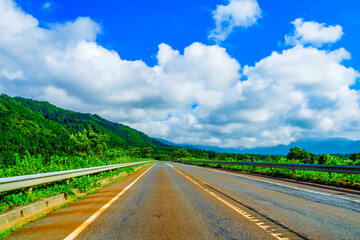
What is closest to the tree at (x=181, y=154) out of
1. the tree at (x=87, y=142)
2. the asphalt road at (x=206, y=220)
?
the tree at (x=87, y=142)

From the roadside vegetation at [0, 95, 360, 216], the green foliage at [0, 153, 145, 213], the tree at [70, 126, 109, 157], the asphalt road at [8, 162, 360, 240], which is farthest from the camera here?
the tree at [70, 126, 109, 157]

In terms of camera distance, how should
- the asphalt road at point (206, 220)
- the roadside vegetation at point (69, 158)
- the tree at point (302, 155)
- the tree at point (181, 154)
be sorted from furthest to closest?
the tree at point (181, 154), the tree at point (302, 155), the roadside vegetation at point (69, 158), the asphalt road at point (206, 220)

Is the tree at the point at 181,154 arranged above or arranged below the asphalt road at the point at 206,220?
above

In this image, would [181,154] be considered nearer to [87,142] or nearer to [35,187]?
[87,142]

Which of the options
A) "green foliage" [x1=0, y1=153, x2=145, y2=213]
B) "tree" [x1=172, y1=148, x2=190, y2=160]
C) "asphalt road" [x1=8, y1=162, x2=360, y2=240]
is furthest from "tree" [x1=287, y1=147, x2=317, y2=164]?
"green foliage" [x1=0, y1=153, x2=145, y2=213]

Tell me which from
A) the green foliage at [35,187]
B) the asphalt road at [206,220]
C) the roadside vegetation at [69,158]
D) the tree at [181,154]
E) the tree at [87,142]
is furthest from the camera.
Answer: the tree at [181,154]

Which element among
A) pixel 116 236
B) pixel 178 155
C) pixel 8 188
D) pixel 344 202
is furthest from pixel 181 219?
pixel 178 155

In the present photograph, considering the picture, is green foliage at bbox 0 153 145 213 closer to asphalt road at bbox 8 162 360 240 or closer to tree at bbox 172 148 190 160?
asphalt road at bbox 8 162 360 240

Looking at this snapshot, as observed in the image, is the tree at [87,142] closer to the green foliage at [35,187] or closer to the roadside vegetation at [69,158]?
the roadside vegetation at [69,158]

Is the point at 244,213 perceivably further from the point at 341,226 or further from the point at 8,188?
the point at 8,188

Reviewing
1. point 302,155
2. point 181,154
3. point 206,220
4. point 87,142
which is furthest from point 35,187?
point 181,154

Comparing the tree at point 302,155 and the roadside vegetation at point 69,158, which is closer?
the roadside vegetation at point 69,158

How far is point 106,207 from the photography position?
6215 millimetres

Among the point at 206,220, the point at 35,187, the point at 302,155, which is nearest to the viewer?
the point at 206,220
